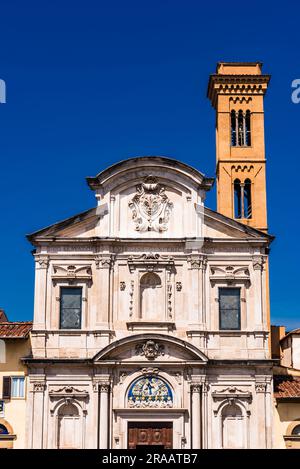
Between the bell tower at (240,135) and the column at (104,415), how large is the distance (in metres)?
17.5

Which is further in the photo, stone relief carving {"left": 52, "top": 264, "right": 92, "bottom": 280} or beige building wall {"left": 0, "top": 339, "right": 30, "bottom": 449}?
stone relief carving {"left": 52, "top": 264, "right": 92, "bottom": 280}

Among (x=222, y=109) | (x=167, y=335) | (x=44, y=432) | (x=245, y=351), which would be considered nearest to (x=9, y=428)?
(x=44, y=432)

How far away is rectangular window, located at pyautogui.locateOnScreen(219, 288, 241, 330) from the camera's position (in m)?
36.5

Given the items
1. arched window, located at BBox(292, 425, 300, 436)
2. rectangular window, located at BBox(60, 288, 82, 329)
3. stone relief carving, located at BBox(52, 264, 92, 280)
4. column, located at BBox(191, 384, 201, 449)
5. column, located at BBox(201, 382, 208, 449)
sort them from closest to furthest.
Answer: column, located at BBox(191, 384, 201, 449) < column, located at BBox(201, 382, 208, 449) < arched window, located at BBox(292, 425, 300, 436) < rectangular window, located at BBox(60, 288, 82, 329) < stone relief carving, located at BBox(52, 264, 92, 280)

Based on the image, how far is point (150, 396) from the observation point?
117 ft

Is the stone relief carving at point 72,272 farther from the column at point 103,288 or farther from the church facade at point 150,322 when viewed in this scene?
the column at point 103,288

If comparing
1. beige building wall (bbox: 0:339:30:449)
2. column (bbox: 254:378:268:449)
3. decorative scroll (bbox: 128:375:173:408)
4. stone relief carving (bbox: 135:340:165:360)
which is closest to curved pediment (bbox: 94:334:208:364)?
stone relief carving (bbox: 135:340:165:360)

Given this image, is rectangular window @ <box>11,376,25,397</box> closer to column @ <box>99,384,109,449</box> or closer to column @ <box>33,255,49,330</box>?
column @ <box>33,255,49,330</box>

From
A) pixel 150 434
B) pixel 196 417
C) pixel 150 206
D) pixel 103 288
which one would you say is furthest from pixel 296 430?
pixel 150 206

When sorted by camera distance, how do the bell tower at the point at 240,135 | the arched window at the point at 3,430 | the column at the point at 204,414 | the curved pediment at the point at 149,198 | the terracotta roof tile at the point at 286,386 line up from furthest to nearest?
the bell tower at the point at 240,135 → the curved pediment at the point at 149,198 → the terracotta roof tile at the point at 286,386 → the arched window at the point at 3,430 → the column at the point at 204,414

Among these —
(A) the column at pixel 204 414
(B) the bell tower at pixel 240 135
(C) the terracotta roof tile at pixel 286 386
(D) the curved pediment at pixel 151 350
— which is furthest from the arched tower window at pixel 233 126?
(A) the column at pixel 204 414

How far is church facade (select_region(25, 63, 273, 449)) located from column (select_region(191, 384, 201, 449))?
4 centimetres

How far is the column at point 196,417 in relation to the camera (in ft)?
115

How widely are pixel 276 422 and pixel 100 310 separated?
8.05 m
